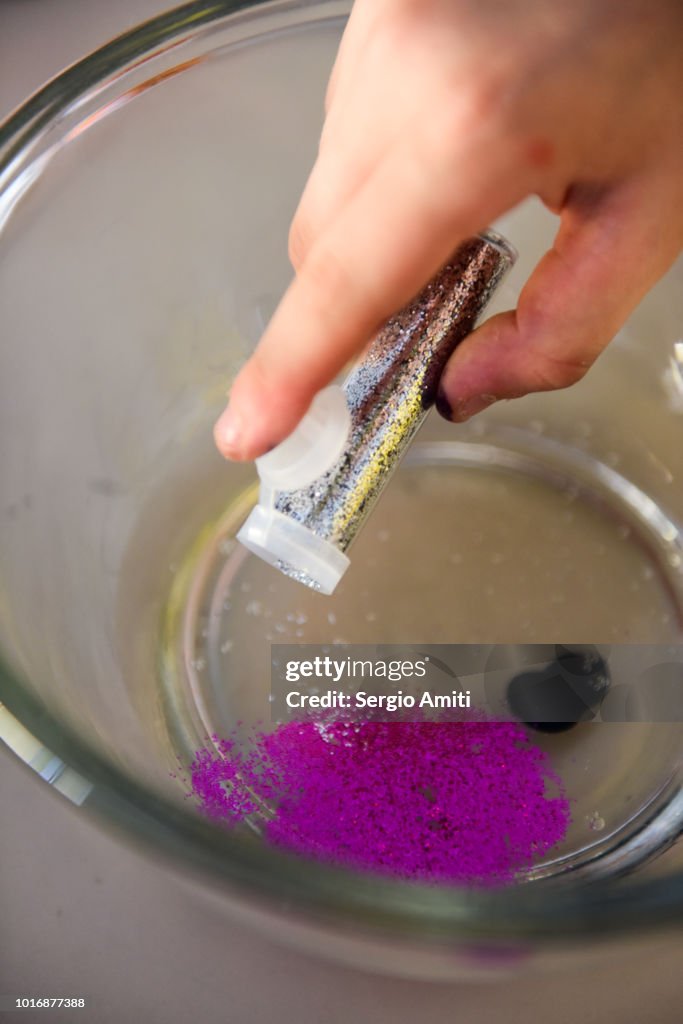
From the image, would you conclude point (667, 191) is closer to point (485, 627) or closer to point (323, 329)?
point (323, 329)

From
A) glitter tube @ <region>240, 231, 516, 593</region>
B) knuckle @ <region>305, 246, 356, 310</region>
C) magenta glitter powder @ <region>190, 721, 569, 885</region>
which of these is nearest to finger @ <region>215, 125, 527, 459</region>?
knuckle @ <region>305, 246, 356, 310</region>

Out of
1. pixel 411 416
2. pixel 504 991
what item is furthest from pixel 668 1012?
pixel 411 416

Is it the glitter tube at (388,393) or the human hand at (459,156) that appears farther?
the glitter tube at (388,393)

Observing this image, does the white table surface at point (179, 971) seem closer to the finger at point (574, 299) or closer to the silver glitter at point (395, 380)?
the silver glitter at point (395, 380)

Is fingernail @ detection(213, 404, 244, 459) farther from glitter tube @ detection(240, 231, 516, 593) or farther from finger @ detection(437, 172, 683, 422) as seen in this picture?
finger @ detection(437, 172, 683, 422)

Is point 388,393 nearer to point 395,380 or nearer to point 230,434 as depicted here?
point 395,380

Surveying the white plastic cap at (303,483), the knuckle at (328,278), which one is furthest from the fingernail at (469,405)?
the knuckle at (328,278)
